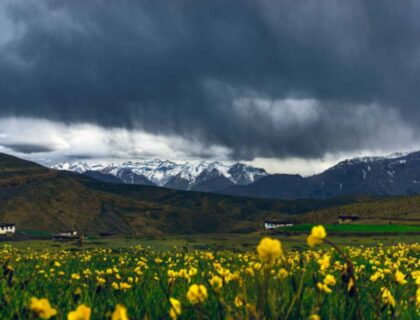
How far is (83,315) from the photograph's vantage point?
268cm

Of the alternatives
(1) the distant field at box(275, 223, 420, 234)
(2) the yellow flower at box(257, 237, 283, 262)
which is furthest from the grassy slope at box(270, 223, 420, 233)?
(2) the yellow flower at box(257, 237, 283, 262)

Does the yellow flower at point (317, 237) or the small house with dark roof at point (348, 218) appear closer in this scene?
the yellow flower at point (317, 237)

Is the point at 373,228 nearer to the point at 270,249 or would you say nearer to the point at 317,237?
the point at 317,237

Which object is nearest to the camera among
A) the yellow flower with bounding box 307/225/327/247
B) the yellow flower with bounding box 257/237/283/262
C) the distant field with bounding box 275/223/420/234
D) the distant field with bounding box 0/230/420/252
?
the yellow flower with bounding box 257/237/283/262

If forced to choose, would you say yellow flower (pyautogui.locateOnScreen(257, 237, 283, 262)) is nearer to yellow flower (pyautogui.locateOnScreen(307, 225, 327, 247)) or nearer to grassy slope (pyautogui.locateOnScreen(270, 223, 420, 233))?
yellow flower (pyautogui.locateOnScreen(307, 225, 327, 247))

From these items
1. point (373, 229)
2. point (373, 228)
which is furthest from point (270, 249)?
point (373, 228)

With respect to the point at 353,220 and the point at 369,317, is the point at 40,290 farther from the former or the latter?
the point at 353,220

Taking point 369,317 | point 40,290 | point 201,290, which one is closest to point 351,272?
point 201,290

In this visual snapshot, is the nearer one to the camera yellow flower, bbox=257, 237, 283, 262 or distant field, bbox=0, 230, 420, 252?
yellow flower, bbox=257, 237, 283, 262

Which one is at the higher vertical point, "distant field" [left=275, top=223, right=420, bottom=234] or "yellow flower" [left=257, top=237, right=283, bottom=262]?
"yellow flower" [left=257, top=237, right=283, bottom=262]

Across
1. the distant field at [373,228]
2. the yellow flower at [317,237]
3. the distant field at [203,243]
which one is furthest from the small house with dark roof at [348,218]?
the yellow flower at [317,237]

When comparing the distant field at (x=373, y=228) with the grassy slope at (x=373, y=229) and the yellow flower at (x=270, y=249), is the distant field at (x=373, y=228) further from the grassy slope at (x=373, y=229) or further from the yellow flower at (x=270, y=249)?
the yellow flower at (x=270, y=249)

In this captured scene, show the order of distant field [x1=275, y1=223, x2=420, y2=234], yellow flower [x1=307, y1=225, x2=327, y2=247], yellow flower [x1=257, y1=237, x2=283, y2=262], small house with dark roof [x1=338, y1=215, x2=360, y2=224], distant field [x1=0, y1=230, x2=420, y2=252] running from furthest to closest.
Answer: small house with dark roof [x1=338, y1=215, x2=360, y2=224], distant field [x1=275, y1=223, x2=420, y2=234], distant field [x1=0, y1=230, x2=420, y2=252], yellow flower [x1=307, y1=225, x2=327, y2=247], yellow flower [x1=257, y1=237, x2=283, y2=262]

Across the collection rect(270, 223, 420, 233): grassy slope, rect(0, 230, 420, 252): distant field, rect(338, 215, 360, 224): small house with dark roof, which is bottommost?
rect(270, 223, 420, 233): grassy slope
